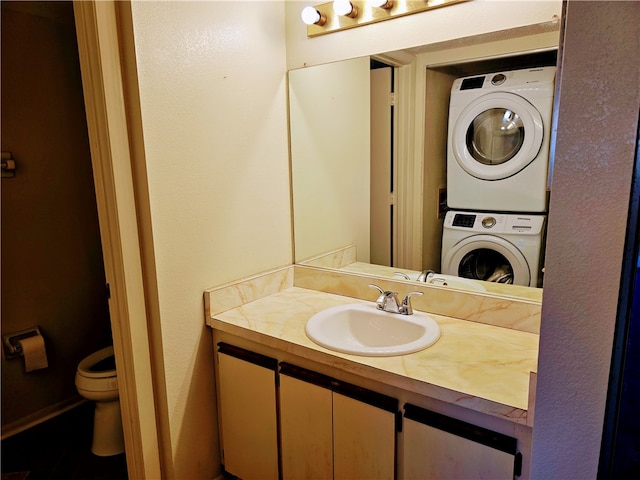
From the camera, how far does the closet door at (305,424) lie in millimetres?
1396

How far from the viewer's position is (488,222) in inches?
62.4

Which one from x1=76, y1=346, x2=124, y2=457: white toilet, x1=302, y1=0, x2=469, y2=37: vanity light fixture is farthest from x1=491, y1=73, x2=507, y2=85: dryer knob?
x1=76, y1=346, x2=124, y2=457: white toilet

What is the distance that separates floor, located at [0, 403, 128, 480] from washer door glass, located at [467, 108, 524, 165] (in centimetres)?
205

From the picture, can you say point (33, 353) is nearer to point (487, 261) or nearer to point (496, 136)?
point (487, 261)

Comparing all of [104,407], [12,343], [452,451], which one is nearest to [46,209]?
[12,343]

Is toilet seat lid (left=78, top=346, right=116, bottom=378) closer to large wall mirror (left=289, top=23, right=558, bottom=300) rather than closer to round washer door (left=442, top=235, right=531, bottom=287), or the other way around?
large wall mirror (left=289, top=23, right=558, bottom=300)

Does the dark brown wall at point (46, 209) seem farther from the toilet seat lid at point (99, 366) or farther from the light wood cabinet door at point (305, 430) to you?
the light wood cabinet door at point (305, 430)

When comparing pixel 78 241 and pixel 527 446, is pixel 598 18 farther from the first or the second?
pixel 78 241

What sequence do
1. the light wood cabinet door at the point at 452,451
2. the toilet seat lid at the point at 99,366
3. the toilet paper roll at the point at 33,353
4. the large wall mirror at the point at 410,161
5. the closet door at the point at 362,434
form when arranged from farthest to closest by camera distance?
the toilet paper roll at the point at 33,353, the toilet seat lid at the point at 99,366, the large wall mirror at the point at 410,161, the closet door at the point at 362,434, the light wood cabinet door at the point at 452,451

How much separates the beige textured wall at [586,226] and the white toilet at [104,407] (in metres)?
1.99

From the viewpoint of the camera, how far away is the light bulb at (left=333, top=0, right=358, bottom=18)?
167cm

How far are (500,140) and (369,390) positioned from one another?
3.20 feet

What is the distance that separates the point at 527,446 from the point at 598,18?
97 centimetres

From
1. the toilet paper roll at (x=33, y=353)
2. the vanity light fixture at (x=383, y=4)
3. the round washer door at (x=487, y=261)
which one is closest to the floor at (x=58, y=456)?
the toilet paper roll at (x=33, y=353)
